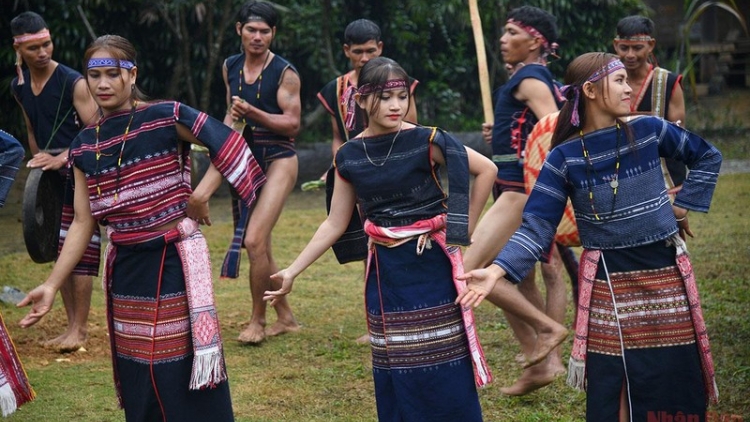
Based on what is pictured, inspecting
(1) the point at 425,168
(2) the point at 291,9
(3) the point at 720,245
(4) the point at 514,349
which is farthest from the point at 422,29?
(1) the point at 425,168

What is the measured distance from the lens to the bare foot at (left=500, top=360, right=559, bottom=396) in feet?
18.6

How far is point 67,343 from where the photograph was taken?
710cm

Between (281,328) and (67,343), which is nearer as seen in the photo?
(67,343)

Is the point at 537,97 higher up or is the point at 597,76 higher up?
the point at 597,76

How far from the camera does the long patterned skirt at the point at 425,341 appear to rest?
439cm

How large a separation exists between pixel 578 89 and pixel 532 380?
1.94 m

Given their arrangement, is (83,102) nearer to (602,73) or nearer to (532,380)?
(532,380)

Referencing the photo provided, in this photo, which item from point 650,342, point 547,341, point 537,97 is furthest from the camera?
point 537,97

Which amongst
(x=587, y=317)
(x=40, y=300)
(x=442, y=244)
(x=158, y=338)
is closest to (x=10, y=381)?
(x=40, y=300)

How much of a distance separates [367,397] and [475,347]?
170cm

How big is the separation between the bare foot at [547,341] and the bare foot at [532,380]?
149 mm

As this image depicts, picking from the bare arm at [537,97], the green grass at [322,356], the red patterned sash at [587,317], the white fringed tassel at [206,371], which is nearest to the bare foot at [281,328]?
the green grass at [322,356]

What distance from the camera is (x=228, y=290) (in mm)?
8945

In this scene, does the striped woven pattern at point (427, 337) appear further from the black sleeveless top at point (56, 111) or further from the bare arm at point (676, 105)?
the black sleeveless top at point (56, 111)
